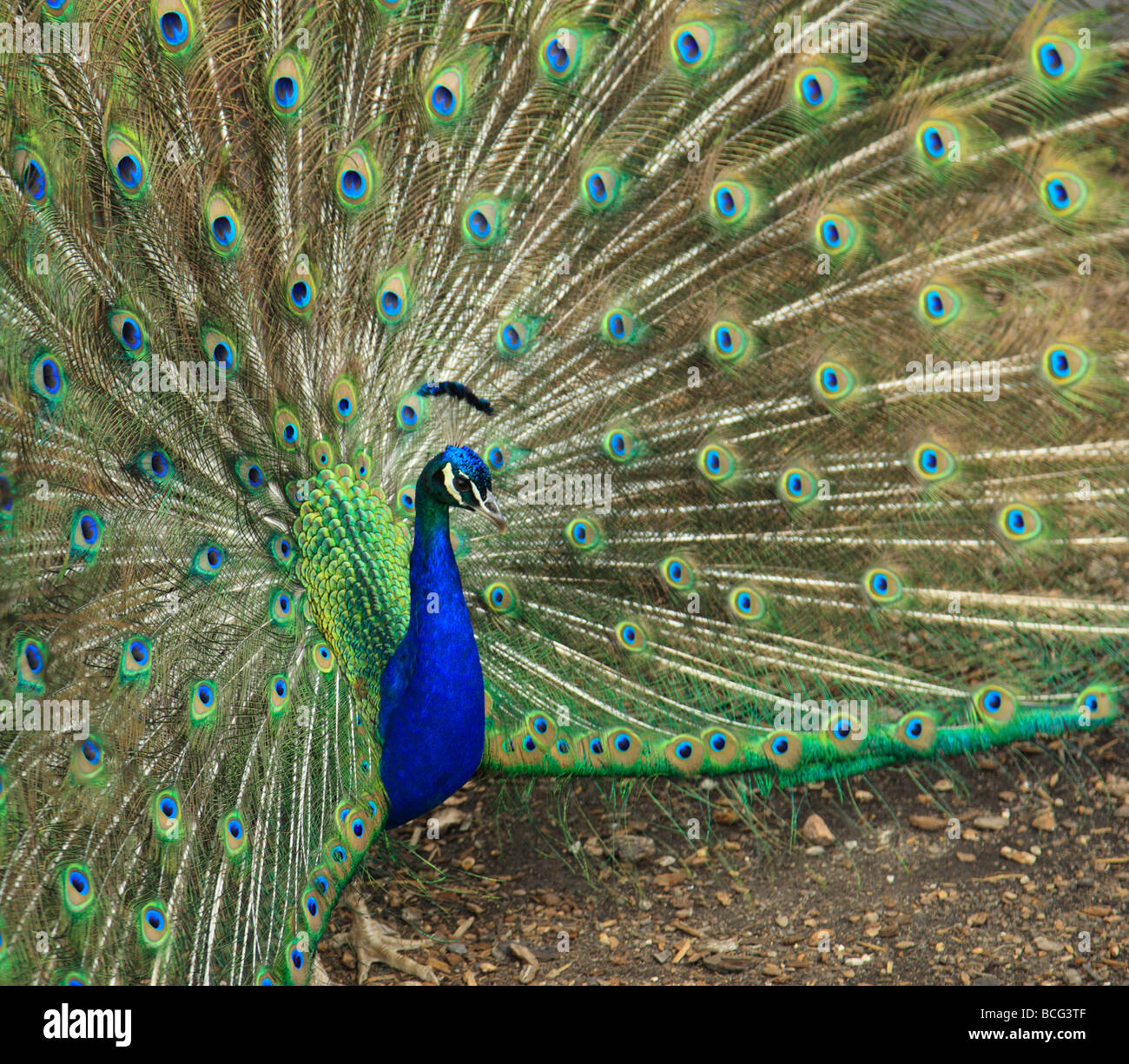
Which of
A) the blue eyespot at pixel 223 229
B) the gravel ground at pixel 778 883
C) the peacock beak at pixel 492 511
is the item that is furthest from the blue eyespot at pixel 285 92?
the gravel ground at pixel 778 883

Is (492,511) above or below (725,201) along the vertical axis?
below

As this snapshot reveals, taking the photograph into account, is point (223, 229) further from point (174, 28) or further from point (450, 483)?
point (450, 483)

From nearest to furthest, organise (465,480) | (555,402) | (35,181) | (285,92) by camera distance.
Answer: (35,181) < (465,480) < (285,92) < (555,402)

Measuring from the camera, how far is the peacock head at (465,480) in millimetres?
2646

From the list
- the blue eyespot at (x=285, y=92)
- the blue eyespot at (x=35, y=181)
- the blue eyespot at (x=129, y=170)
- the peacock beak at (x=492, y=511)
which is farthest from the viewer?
the blue eyespot at (x=285, y=92)

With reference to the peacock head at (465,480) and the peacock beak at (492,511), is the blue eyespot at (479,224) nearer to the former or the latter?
the peacock head at (465,480)

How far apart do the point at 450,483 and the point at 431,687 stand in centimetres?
55

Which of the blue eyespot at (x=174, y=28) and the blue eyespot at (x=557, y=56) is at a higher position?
the blue eyespot at (x=557, y=56)

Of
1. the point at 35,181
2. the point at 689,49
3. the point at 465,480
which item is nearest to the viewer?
the point at 35,181

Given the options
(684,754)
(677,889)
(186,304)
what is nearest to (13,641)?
(186,304)

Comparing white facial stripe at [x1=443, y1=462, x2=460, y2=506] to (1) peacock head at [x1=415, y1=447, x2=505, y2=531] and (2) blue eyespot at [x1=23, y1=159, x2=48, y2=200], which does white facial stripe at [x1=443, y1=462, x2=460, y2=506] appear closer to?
(1) peacock head at [x1=415, y1=447, x2=505, y2=531]

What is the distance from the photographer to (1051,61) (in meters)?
2.86

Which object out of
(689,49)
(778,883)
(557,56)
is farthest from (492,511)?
(778,883)

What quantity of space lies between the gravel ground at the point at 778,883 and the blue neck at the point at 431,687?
63 centimetres
